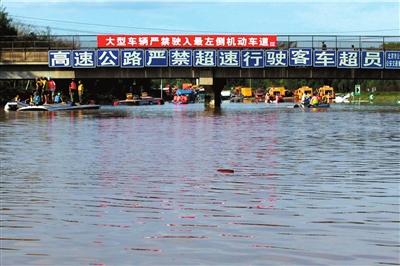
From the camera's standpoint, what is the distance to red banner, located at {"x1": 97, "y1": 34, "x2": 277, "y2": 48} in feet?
205

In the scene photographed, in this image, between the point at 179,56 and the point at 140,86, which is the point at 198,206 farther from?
the point at 140,86

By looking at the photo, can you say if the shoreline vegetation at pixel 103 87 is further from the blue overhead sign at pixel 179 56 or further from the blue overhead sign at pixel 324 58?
the blue overhead sign at pixel 324 58

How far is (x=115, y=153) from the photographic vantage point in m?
17.4

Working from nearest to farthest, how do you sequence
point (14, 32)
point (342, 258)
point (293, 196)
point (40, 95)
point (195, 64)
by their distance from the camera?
point (342, 258) → point (293, 196) → point (40, 95) → point (195, 64) → point (14, 32)

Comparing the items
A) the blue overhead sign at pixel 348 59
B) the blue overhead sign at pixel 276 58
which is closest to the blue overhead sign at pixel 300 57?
the blue overhead sign at pixel 276 58

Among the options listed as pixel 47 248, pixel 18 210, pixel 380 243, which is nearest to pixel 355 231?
pixel 380 243

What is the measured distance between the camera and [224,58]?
6175 cm

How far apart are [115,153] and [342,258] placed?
36.9 feet

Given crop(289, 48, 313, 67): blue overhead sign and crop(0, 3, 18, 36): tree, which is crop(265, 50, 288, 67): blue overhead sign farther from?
crop(0, 3, 18, 36): tree

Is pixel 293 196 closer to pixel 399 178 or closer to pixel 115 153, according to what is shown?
pixel 399 178

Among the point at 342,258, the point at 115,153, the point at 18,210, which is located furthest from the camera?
the point at 115,153

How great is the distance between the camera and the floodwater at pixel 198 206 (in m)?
6.84

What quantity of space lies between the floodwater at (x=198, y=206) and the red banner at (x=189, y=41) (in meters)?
44.4

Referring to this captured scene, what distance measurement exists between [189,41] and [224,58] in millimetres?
3351
